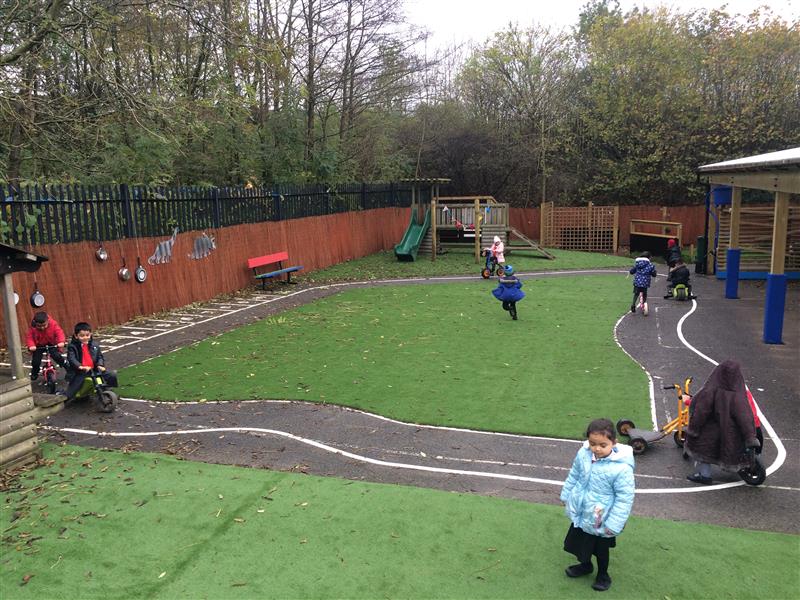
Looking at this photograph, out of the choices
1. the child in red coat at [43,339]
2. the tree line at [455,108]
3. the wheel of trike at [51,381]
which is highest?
the tree line at [455,108]

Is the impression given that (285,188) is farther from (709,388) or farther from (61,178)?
(709,388)

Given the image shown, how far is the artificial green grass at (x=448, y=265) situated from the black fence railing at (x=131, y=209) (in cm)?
263

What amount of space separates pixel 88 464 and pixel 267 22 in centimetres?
2298

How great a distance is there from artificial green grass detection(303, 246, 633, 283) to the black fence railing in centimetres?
263

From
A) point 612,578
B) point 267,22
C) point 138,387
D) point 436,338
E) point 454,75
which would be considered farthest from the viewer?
point 454,75

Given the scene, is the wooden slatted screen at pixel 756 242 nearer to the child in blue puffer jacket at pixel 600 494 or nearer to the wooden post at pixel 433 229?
the wooden post at pixel 433 229

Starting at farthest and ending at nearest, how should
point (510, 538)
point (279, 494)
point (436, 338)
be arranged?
point (436, 338)
point (279, 494)
point (510, 538)

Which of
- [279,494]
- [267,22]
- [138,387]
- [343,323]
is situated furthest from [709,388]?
[267,22]

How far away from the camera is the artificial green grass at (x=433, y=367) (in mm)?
8492

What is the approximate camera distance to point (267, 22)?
25531 mm

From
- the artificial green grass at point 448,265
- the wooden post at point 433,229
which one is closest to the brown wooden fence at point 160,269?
the artificial green grass at point 448,265

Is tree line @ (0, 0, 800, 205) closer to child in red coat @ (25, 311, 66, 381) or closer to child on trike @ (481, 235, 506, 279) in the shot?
child in red coat @ (25, 311, 66, 381)

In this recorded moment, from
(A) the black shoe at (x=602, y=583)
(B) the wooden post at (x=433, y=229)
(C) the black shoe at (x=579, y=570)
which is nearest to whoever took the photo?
(A) the black shoe at (x=602, y=583)

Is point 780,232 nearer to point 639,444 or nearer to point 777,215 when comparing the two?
point 777,215
